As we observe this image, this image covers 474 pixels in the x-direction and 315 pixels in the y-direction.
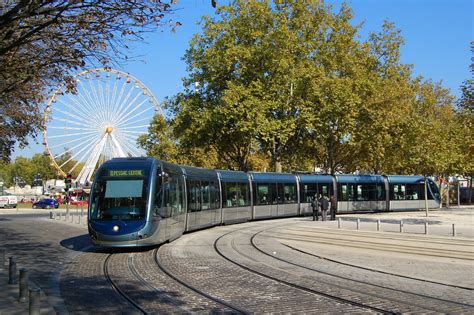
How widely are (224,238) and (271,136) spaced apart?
17321 mm

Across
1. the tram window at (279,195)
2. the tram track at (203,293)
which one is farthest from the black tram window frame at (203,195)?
the tram track at (203,293)

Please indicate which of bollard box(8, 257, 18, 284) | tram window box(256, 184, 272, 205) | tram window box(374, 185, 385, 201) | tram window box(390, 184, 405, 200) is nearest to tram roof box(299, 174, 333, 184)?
tram window box(256, 184, 272, 205)

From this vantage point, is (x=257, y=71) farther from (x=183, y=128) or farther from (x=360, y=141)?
(x=360, y=141)

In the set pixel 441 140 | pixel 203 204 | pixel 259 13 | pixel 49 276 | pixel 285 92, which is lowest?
pixel 49 276

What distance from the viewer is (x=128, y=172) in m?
15.7

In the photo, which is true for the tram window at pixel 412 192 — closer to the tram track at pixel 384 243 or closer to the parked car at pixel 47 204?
the tram track at pixel 384 243

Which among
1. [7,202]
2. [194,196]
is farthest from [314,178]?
[7,202]

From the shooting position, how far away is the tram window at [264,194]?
29.5 meters

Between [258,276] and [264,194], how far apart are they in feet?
62.9

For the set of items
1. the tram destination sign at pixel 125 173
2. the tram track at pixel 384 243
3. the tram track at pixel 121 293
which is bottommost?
the tram track at pixel 121 293

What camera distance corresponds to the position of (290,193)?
32.8 m

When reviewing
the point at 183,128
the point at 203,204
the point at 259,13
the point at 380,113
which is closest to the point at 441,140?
the point at 380,113

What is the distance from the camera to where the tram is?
589 inches

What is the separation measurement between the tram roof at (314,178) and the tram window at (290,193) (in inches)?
41.2
